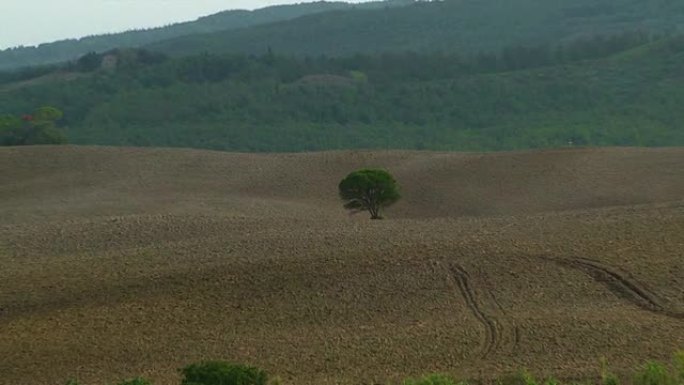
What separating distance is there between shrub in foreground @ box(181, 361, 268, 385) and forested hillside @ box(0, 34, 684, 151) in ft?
197

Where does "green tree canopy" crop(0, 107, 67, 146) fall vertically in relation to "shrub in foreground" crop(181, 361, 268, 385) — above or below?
below

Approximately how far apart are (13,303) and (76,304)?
1137mm

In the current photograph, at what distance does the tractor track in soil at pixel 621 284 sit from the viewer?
19.2 metres

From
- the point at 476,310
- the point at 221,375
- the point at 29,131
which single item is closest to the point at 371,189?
the point at 476,310

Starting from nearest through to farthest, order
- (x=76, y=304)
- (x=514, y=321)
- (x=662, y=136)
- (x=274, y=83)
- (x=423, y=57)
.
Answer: (x=514, y=321) → (x=76, y=304) → (x=662, y=136) → (x=274, y=83) → (x=423, y=57)

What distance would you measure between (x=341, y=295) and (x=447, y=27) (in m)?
149

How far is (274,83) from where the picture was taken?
102 m

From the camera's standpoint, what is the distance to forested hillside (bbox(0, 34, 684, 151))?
262ft

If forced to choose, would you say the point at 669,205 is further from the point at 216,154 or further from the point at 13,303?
the point at 216,154

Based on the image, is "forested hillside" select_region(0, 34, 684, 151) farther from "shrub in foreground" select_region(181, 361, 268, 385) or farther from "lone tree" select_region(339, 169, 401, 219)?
"shrub in foreground" select_region(181, 361, 268, 385)

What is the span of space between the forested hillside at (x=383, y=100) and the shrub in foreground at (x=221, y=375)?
60.1m

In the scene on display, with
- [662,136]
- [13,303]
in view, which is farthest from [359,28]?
[13,303]

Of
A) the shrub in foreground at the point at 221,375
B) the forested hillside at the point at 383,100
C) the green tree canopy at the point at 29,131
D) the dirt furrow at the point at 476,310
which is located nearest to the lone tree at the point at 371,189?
the dirt furrow at the point at 476,310

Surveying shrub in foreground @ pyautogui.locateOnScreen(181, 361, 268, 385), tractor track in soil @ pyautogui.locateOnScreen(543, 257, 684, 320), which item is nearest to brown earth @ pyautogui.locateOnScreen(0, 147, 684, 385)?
tractor track in soil @ pyautogui.locateOnScreen(543, 257, 684, 320)
